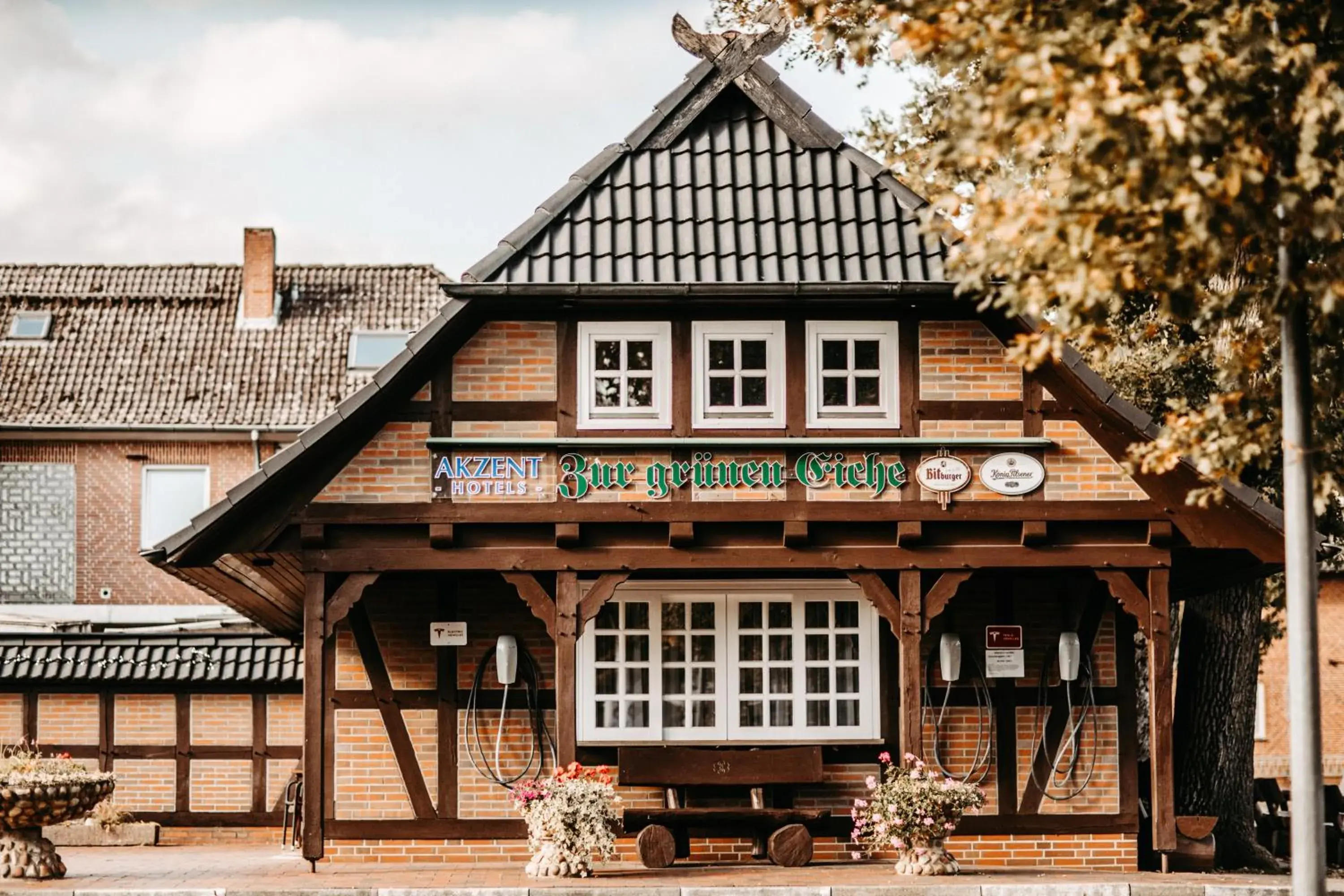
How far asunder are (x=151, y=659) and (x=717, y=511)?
396 inches

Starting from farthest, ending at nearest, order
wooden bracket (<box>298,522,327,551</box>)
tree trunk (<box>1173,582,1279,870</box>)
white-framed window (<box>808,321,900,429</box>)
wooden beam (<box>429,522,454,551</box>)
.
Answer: tree trunk (<box>1173,582,1279,870</box>) → white-framed window (<box>808,321,900,429</box>) → wooden beam (<box>429,522,454,551</box>) → wooden bracket (<box>298,522,327,551</box>)

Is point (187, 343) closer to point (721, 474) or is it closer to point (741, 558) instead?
point (721, 474)

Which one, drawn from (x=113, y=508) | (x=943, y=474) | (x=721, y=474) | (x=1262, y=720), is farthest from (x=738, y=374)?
(x=1262, y=720)

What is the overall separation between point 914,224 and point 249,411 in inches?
720

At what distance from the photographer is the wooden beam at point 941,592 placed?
14828 mm

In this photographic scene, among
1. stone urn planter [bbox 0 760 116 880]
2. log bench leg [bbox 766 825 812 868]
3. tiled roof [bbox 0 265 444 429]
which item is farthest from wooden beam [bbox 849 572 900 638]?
tiled roof [bbox 0 265 444 429]

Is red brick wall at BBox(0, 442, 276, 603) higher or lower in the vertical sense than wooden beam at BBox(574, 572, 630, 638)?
higher

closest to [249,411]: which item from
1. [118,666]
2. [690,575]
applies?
[118,666]

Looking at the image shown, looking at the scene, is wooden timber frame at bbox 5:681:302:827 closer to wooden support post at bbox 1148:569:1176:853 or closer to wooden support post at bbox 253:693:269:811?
wooden support post at bbox 253:693:269:811

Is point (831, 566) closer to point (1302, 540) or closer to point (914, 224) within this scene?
point (914, 224)

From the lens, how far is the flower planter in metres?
14.0

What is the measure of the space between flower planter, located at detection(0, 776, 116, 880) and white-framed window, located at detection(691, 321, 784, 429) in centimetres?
555

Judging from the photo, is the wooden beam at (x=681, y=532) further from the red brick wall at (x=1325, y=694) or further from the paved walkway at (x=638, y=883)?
the red brick wall at (x=1325, y=694)

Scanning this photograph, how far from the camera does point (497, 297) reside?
14664mm
